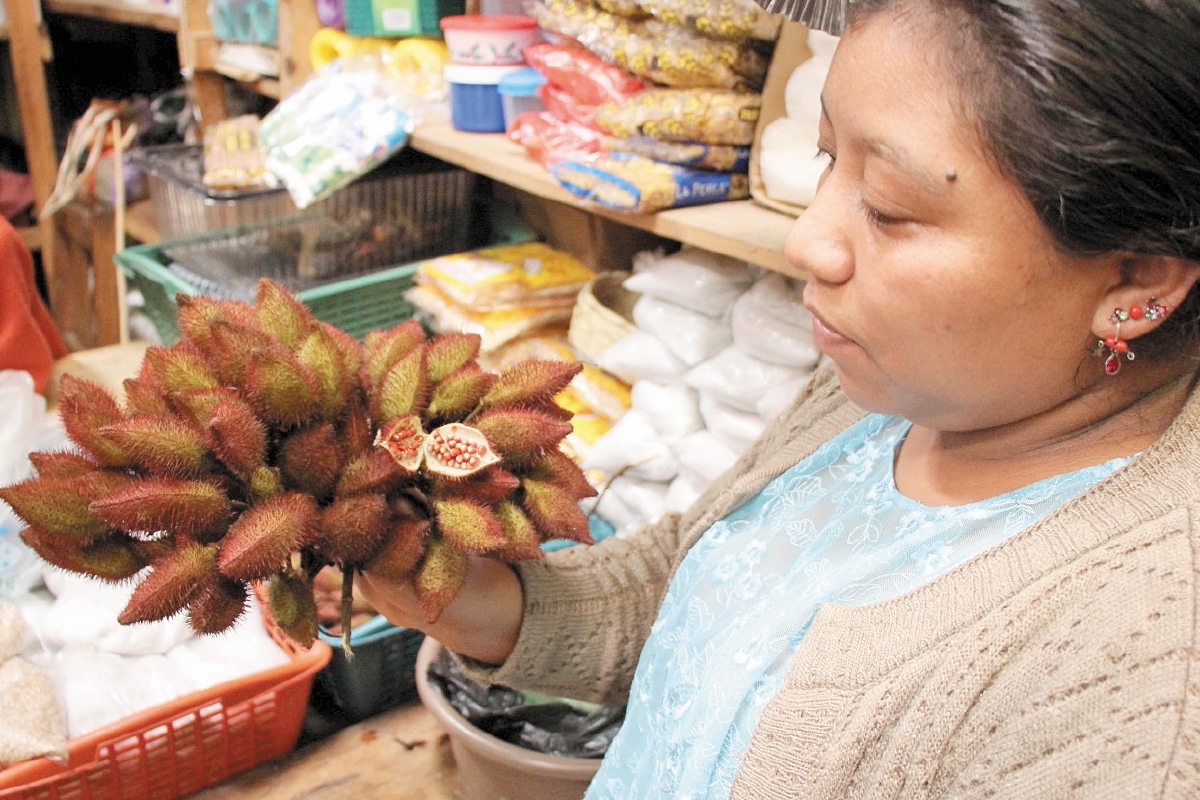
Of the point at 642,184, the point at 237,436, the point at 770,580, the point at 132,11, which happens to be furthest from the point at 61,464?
the point at 132,11

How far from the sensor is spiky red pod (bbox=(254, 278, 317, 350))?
0.74 metres

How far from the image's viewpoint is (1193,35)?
0.45m

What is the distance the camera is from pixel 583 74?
53.8 inches

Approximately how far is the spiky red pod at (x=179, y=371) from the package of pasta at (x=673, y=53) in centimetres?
75

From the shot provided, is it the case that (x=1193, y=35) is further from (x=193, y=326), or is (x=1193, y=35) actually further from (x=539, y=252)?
(x=539, y=252)

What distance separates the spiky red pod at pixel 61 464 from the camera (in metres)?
0.68

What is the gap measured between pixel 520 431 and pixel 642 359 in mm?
684

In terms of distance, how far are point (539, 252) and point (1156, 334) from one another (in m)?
1.29

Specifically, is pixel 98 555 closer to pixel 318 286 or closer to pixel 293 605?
pixel 293 605

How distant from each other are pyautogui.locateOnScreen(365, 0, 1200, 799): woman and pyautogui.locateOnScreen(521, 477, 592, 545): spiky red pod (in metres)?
0.14

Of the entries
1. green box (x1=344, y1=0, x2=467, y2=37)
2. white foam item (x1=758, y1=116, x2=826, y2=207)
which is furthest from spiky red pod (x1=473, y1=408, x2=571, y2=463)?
green box (x1=344, y1=0, x2=467, y2=37)

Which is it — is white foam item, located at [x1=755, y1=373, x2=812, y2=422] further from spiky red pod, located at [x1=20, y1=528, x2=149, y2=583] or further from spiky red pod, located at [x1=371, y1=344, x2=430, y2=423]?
spiky red pod, located at [x1=20, y1=528, x2=149, y2=583]

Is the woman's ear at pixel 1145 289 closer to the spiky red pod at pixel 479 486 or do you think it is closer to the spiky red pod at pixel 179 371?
the spiky red pod at pixel 479 486

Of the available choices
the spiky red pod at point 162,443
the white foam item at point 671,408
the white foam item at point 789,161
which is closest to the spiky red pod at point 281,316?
the spiky red pod at point 162,443
